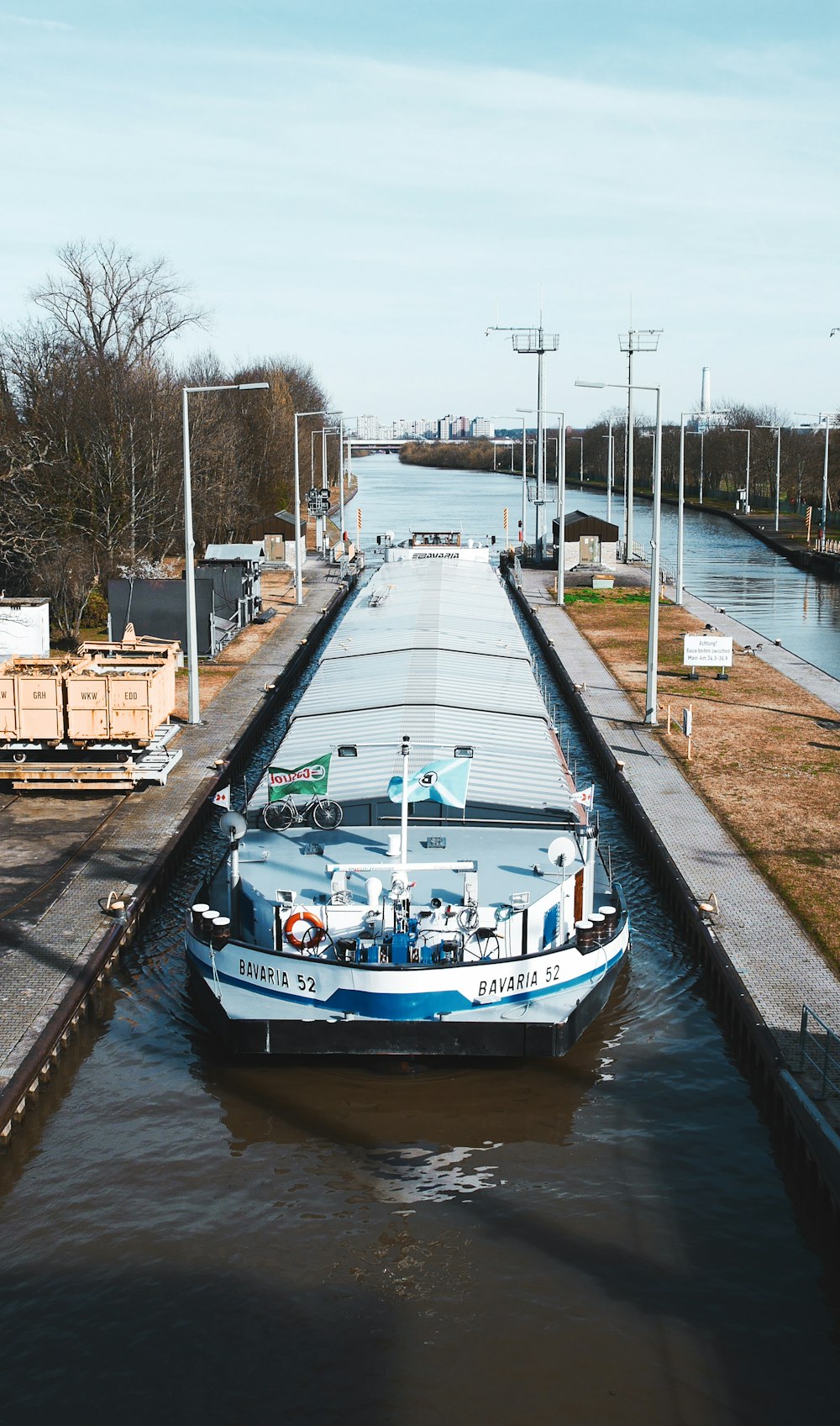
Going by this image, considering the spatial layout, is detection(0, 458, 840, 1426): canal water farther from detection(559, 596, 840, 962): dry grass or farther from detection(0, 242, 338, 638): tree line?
detection(0, 242, 338, 638): tree line

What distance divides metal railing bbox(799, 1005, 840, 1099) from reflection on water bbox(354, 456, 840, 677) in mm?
26400

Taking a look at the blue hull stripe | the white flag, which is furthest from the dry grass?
the blue hull stripe

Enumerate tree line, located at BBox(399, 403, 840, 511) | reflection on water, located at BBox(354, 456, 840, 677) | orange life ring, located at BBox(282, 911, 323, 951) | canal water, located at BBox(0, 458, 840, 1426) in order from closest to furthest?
1. canal water, located at BBox(0, 458, 840, 1426)
2. orange life ring, located at BBox(282, 911, 323, 951)
3. reflection on water, located at BBox(354, 456, 840, 677)
4. tree line, located at BBox(399, 403, 840, 511)

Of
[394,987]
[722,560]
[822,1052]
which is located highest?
[722,560]

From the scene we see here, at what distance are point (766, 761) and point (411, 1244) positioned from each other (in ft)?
56.3

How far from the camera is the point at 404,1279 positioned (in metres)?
12.0

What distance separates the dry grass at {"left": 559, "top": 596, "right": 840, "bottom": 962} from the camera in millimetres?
20516

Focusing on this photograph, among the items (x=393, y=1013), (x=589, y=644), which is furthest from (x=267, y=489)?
(x=393, y=1013)

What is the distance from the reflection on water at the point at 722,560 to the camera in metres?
50.1

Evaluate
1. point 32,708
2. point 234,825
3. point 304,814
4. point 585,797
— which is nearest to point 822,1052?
point 585,797

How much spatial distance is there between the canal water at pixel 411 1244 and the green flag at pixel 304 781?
3.24m

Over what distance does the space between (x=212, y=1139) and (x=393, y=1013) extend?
2359mm

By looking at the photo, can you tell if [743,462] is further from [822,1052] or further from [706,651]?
[822,1052]

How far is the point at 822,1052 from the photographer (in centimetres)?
1488
